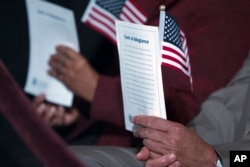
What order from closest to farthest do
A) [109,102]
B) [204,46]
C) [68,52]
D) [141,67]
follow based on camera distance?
[141,67], [204,46], [109,102], [68,52]

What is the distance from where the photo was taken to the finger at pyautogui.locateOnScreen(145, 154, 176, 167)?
1520 mm

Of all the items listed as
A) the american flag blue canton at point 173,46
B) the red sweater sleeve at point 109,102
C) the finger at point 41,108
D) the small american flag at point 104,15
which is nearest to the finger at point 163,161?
the american flag blue canton at point 173,46

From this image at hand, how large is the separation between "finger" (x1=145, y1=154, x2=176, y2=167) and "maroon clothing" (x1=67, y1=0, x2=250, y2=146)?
0.25 m

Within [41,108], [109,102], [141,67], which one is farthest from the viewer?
[41,108]

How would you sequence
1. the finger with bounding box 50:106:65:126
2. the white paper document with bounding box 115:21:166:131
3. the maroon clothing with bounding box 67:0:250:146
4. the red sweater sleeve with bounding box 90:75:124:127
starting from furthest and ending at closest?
the finger with bounding box 50:106:65:126
the red sweater sleeve with bounding box 90:75:124:127
the maroon clothing with bounding box 67:0:250:146
the white paper document with bounding box 115:21:166:131

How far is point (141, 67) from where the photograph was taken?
151 centimetres

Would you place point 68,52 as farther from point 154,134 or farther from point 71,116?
point 154,134

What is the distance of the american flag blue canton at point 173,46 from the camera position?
1527mm

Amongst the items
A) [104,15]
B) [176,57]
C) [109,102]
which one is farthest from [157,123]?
[104,15]

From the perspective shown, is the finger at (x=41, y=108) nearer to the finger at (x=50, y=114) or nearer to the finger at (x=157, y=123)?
the finger at (x=50, y=114)

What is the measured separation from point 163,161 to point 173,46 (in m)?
0.25

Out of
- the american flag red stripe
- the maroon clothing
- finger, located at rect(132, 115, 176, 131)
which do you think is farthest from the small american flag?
finger, located at rect(132, 115, 176, 131)

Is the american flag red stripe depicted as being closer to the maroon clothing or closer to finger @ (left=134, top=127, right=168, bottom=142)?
the maroon clothing

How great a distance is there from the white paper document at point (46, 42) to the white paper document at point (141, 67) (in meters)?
0.59
